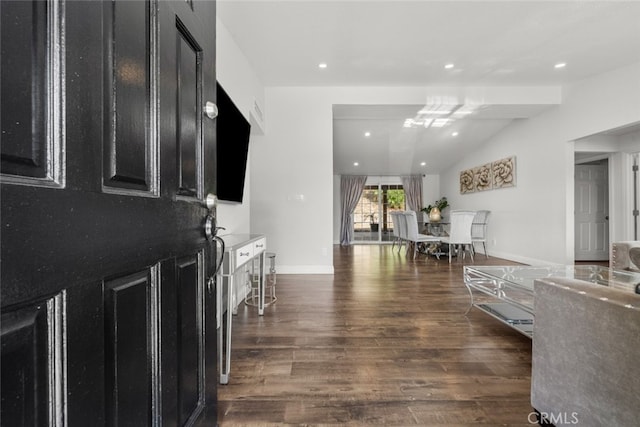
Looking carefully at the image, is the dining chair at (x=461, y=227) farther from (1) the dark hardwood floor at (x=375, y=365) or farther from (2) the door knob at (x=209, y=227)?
(2) the door knob at (x=209, y=227)

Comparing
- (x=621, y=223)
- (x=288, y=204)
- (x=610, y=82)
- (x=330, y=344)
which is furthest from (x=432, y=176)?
(x=330, y=344)

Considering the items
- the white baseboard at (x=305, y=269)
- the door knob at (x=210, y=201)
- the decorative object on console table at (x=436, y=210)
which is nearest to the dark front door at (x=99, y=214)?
the door knob at (x=210, y=201)

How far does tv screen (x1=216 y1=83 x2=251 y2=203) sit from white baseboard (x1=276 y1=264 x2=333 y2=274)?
192 cm

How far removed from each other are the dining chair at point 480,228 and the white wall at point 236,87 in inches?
199

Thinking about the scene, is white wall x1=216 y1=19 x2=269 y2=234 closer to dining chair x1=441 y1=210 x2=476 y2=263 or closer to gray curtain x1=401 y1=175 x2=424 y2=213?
dining chair x1=441 y1=210 x2=476 y2=263

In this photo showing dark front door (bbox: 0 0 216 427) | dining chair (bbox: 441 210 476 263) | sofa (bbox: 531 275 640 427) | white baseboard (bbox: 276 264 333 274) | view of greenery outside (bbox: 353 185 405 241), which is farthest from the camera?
view of greenery outside (bbox: 353 185 405 241)

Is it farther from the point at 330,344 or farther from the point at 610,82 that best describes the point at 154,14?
the point at 610,82

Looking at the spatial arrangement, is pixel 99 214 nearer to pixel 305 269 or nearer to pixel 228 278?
pixel 228 278

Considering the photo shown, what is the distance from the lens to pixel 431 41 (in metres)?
3.13

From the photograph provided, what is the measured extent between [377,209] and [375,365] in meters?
7.75

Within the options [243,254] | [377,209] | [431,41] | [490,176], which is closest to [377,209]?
[377,209]

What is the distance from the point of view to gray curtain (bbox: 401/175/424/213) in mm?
8977

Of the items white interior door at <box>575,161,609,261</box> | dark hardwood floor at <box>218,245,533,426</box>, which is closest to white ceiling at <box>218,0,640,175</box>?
white interior door at <box>575,161,609,261</box>

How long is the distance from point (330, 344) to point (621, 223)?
5.92 meters
